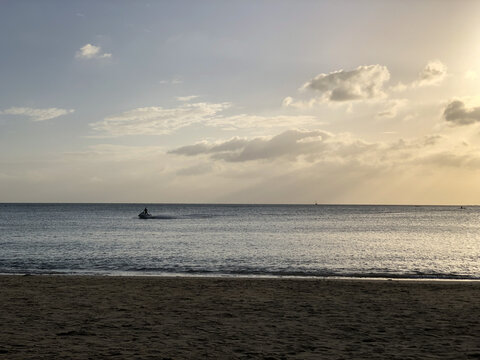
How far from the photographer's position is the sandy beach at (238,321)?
979 centimetres

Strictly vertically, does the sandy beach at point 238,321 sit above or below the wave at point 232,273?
above

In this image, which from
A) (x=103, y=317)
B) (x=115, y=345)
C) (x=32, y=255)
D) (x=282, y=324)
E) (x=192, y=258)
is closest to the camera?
(x=115, y=345)

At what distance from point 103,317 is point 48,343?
9.64 feet

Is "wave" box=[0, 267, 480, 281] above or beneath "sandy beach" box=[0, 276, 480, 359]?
beneath

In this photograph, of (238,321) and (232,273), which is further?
(232,273)

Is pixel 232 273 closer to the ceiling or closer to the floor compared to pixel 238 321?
closer to the floor

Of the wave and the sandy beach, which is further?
the wave

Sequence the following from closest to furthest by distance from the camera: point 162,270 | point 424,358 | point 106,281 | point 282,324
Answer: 1. point 424,358
2. point 282,324
3. point 106,281
4. point 162,270

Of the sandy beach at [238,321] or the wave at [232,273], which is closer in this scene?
the sandy beach at [238,321]

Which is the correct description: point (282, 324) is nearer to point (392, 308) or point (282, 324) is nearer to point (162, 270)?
point (392, 308)

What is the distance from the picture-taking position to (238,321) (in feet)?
41.7

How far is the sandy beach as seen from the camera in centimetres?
979

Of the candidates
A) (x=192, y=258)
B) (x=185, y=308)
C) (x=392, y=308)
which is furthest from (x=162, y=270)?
(x=392, y=308)

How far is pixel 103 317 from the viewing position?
1318 centimetres
